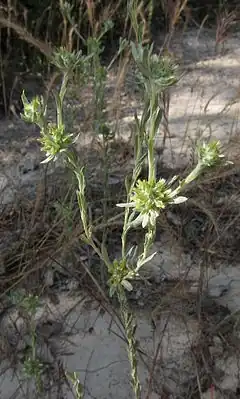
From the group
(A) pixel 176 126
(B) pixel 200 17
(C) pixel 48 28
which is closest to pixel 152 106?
(A) pixel 176 126

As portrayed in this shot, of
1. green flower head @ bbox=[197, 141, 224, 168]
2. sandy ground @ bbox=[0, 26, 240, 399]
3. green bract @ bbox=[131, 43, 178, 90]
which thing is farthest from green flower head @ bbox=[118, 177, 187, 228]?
sandy ground @ bbox=[0, 26, 240, 399]

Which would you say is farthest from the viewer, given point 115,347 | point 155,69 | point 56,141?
point 115,347

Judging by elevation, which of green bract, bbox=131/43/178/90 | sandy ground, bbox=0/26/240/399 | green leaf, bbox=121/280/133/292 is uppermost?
green bract, bbox=131/43/178/90

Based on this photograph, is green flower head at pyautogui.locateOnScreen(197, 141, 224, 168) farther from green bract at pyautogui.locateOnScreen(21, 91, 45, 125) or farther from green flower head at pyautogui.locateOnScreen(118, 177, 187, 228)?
green bract at pyautogui.locateOnScreen(21, 91, 45, 125)

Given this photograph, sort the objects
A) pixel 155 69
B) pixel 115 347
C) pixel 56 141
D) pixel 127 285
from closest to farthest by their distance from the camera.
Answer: pixel 155 69, pixel 56 141, pixel 127 285, pixel 115 347

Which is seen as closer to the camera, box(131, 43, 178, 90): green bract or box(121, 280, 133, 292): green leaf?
box(131, 43, 178, 90): green bract

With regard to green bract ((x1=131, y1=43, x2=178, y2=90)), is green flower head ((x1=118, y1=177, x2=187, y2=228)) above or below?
below

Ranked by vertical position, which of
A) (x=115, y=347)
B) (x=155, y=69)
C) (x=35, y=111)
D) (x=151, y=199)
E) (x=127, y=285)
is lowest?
(x=115, y=347)

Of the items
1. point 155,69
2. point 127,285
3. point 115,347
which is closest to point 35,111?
point 155,69

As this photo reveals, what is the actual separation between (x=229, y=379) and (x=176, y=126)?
1.50 metres

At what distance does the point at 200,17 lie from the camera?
14.9 ft

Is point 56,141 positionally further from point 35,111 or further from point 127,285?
point 127,285

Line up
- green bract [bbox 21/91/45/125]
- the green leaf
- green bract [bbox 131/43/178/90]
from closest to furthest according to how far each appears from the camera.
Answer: green bract [bbox 131/43/178/90] → green bract [bbox 21/91/45/125] → the green leaf

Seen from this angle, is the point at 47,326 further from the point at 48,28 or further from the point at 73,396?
the point at 48,28
